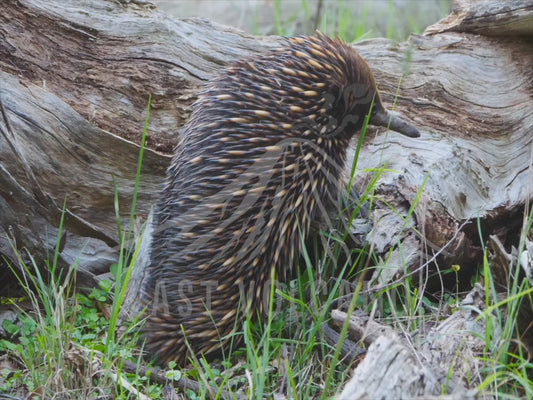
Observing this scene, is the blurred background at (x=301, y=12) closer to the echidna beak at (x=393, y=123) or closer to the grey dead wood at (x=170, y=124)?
the grey dead wood at (x=170, y=124)

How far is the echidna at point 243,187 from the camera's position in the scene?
2.66 meters

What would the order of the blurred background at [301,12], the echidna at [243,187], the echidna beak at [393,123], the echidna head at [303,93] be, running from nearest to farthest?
the echidna at [243,187] < the echidna head at [303,93] < the echidna beak at [393,123] < the blurred background at [301,12]

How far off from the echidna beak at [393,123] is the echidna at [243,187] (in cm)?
11

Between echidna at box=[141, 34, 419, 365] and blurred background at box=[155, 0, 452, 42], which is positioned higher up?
blurred background at box=[155, 0, 452, 42]

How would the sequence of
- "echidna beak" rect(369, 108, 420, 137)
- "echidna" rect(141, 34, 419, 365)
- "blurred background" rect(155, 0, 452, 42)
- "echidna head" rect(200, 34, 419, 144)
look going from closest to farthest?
"echidna" rect(141, 34, 419, 365) → "echidna head" rect(200, 34, 419, 144) → "echidna beak" rect(369, 108, 420, 137) → "blurred background" rect(155, 0, 452, 42)

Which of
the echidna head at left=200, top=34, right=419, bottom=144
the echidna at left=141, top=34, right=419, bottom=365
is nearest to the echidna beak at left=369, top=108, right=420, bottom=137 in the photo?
the echidna head at left=200, top=34, right=419, bottom=144

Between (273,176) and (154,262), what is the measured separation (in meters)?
0.57

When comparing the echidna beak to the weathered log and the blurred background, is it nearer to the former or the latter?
the weathered log

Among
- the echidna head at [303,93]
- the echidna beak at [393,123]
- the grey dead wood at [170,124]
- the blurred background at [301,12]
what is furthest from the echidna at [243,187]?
the blurred background at [301,12]

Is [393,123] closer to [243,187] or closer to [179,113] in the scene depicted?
[243,187]

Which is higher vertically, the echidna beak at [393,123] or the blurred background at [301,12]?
the blurred background at [301,12]

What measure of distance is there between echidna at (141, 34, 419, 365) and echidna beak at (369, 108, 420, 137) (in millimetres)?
111

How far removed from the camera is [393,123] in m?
3.05

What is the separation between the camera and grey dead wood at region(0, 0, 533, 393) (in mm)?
2830
